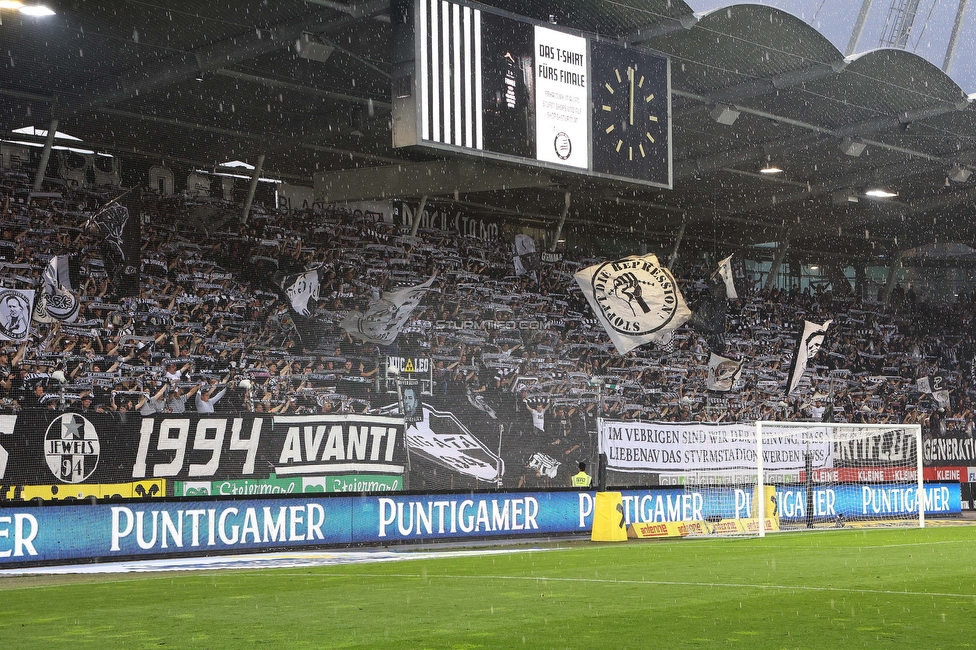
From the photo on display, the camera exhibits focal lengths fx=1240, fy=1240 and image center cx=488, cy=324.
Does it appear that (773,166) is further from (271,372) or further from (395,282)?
(271,372)

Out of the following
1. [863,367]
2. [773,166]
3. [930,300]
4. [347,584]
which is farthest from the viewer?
[930,300]

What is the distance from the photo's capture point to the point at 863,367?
36.9 meters

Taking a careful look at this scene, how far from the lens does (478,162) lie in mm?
23047

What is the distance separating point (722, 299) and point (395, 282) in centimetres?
927

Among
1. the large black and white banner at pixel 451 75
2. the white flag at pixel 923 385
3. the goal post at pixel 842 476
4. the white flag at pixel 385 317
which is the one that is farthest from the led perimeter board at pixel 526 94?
the white flag at pixel 923 385

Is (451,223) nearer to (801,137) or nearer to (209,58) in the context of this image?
(801,137)

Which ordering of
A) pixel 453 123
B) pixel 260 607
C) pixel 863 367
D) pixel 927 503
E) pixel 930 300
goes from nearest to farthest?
pixel 260 607, pixel 453 123, pixel 927 503, pixel 863 367, pixel 930 300

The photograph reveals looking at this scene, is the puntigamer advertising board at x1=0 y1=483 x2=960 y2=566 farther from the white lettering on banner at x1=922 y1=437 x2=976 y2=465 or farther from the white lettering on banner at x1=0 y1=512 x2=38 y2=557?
the white lettering on banner at x1=922 y1=437 x2=976 y2=465

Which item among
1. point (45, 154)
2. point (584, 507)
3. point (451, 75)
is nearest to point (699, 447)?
point (584, 507)

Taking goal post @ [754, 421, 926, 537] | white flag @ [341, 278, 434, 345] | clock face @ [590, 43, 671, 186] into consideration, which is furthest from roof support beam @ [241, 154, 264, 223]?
goal post @ [754, 421, 926, 537]

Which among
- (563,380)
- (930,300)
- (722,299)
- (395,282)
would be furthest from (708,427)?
(930,300)

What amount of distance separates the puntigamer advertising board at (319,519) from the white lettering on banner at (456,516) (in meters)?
0.02

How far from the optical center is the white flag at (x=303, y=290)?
25.0 metres

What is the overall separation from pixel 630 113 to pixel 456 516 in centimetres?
724
